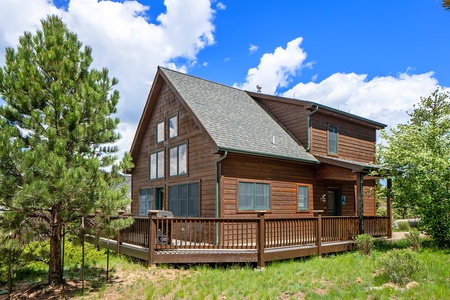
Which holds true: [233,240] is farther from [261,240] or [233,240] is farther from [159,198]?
[159,198]

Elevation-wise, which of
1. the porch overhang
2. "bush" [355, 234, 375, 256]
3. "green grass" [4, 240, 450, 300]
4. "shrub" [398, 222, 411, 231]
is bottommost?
"shrub" [398, 222, 411, 231]

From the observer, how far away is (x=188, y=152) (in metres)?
13.8

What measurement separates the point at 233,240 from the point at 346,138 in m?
9.49

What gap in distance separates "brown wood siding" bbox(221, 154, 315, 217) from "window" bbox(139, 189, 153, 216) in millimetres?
5451

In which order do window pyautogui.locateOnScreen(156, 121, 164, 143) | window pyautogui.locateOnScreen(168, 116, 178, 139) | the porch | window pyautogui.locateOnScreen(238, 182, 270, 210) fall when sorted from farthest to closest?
window pyautogui.locateOnScreen(156, 121, 164, 143)
window pyautogui.locateOnScreen(168, 116, 178, 139)
window pyautogui.locateOnScreen(238, 182, 270, 210)
the porch

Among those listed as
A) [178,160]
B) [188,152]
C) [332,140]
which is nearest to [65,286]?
[188,152]

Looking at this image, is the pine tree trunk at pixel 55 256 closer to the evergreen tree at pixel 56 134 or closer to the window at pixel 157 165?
the evergreen tree at pixel 56 134

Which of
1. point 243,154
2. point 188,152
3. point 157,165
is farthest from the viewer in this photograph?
point 157,165

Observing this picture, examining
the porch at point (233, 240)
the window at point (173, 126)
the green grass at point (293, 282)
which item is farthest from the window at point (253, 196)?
the window at point (173, 126)

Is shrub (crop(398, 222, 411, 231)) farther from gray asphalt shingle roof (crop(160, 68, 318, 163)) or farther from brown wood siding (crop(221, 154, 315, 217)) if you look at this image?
gray asphalt shingle roof (crop(160, 68, 318, 163))

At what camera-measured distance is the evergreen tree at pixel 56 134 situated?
664cm

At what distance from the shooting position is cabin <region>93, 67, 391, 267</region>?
995 cm

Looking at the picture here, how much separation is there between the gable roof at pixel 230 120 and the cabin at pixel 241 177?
7 cm

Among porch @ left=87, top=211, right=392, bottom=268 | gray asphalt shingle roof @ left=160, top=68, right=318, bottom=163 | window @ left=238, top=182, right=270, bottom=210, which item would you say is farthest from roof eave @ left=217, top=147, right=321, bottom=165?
porch @ left=87, top=211, right=392, bottom=268
